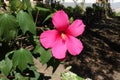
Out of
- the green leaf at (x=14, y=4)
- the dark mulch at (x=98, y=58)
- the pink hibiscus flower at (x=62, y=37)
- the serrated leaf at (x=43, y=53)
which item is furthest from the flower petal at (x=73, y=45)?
the dark mulch at (x=98, y=58)

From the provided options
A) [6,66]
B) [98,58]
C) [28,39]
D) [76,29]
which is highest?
[76,29]

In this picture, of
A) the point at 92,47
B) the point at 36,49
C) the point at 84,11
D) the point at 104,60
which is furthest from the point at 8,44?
the point at 84,11

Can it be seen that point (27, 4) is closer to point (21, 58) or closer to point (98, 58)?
point (21, 58)

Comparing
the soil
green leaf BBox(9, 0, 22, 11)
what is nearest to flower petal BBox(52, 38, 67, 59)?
green leaf BBox(9, 0, 22, 11)

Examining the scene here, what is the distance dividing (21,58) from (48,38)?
0.31 meters

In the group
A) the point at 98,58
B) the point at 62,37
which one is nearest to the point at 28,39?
the point at 62,37

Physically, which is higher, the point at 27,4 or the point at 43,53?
the point at 27,4

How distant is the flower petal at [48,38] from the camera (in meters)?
1.36

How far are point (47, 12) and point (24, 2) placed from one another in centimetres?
20

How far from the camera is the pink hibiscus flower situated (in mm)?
1355

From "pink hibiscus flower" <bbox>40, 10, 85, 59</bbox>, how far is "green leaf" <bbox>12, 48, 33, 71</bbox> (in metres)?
0.27

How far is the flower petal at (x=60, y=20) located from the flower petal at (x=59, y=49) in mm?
51

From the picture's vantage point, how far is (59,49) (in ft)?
4.48

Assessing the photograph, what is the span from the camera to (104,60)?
33.9 feet
